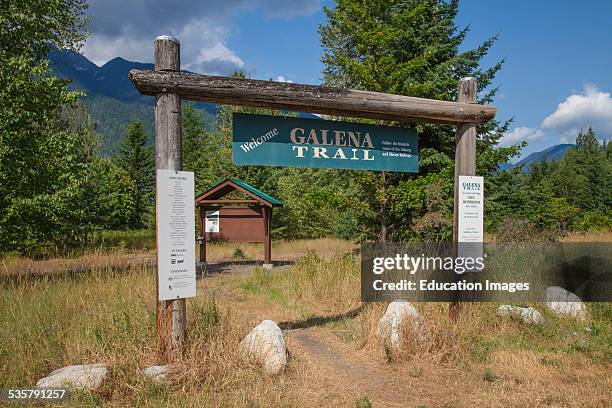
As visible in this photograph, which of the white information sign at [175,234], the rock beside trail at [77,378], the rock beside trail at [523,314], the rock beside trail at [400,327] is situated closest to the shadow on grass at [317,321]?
the rock beside trail at [400,327]

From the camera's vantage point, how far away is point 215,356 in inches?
177

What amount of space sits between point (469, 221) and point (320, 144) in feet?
7.54

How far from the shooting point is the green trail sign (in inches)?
214

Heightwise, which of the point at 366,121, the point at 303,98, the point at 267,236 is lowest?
the point at 267,236

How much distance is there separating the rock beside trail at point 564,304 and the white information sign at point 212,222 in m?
10.2

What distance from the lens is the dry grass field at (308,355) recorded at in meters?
4.13

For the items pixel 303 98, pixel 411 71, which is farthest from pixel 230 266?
pixel 303 98

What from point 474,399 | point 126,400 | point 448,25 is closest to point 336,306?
point 474,399

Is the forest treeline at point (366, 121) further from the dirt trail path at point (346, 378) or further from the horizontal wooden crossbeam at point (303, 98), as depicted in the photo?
the dirt trail path at point (346, 378)

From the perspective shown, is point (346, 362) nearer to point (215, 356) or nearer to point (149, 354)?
point (215, 356)

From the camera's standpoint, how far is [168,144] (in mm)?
4691

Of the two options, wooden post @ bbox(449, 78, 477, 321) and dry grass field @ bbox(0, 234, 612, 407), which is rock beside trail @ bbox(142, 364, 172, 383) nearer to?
dry grass field @ bbox(0, 234, 612, 407)

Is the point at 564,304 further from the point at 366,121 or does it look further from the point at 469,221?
the point at 366,121

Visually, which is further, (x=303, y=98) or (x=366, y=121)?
(x=366, y=121)
